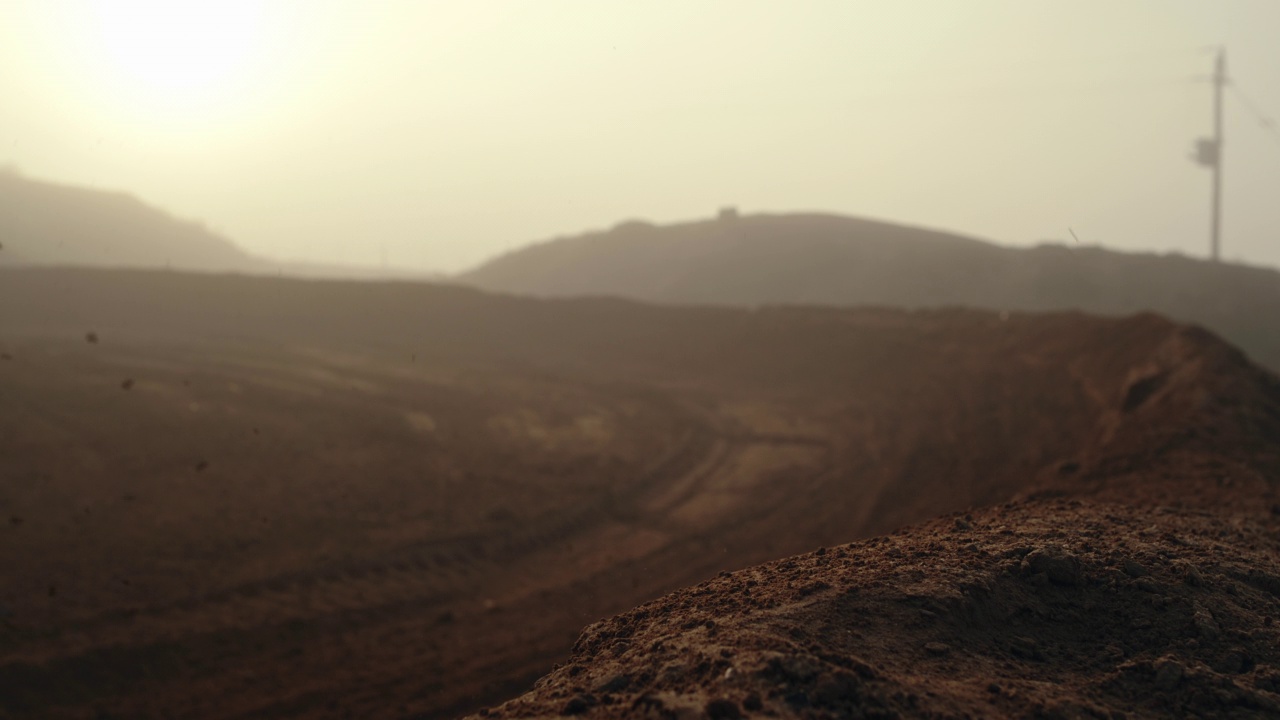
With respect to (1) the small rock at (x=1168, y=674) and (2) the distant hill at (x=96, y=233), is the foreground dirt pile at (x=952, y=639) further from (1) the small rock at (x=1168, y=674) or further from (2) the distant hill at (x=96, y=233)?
(2) the distant hill at (x=96, y=233)

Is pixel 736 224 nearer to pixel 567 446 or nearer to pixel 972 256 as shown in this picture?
pixel 972 256

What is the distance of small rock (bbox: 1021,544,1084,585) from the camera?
4355 millimetres

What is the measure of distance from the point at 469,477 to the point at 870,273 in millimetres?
40760

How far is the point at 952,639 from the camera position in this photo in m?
3.79

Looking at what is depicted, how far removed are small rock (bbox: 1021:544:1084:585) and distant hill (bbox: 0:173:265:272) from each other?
3060 centimetres

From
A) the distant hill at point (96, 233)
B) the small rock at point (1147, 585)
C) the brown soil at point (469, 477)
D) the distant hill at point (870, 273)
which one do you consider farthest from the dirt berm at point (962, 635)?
the distant hill at point (870, 273)

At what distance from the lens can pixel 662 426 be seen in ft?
65.7

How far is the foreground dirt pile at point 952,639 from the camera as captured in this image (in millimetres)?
3186

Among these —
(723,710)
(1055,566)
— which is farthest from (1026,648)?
(723,710)

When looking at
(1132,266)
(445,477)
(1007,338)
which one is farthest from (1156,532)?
(1132,266)

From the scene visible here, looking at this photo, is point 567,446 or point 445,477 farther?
point 567,446

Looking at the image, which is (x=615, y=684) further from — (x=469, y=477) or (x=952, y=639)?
(x=469, y=477)

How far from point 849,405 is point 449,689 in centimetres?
1596

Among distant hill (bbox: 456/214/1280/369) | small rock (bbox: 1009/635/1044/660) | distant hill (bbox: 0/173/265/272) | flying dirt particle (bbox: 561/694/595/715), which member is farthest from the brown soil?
distant hill (bbox: 456/214/1280/369)
